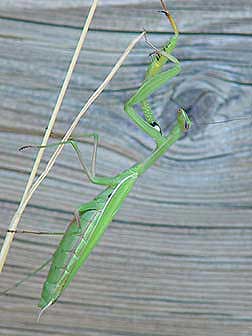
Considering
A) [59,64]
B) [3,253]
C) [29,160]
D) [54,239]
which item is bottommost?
[3,253]

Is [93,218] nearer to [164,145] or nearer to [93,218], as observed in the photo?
[93,218]

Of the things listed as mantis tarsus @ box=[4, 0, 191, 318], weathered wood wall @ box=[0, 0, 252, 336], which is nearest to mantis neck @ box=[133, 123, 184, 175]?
mantis tarsus @ box=[4, 0, 191, 318]

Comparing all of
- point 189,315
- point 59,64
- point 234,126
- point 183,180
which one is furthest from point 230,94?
point 189,315

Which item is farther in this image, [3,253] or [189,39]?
[189,39]

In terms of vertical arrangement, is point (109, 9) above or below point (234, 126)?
above

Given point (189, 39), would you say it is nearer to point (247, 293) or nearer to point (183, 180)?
point (183, 180)

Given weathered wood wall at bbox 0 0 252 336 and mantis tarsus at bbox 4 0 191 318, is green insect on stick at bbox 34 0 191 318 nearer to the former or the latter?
mantis tarsus at bbox 4 0 191 318

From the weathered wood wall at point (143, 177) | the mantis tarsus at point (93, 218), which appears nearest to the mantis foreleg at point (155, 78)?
the mantis tarsus at point (93, 218)

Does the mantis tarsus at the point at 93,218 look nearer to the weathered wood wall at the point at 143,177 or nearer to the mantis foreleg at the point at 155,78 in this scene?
the mantis foreleg at the point at 155,78
